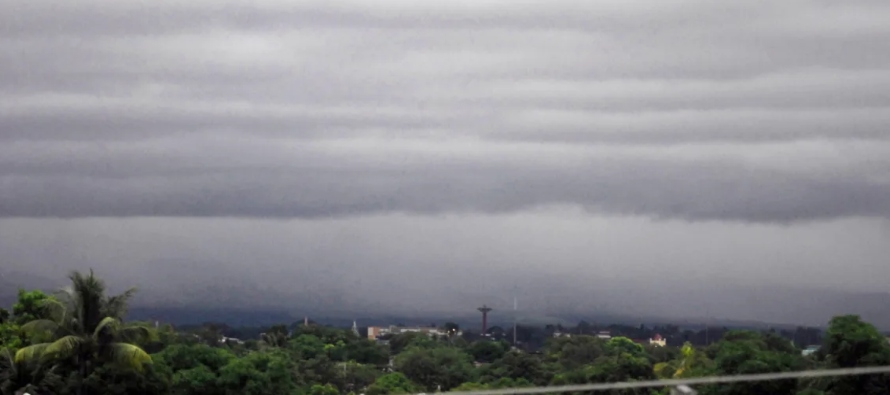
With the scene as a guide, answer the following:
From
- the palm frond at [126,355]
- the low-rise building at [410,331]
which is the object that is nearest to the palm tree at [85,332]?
the palm frond at [126,355]

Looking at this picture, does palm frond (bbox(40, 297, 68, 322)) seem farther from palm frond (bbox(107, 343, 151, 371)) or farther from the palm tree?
palm frond (bbox(107, 343, 151, 371))

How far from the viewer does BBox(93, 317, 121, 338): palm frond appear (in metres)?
30.1

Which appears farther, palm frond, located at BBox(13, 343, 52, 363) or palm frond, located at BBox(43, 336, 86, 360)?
palm frond, located at BBox(13, 343, 52, 363)

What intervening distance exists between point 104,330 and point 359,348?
48.4 meters

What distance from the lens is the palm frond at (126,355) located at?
3012 cm

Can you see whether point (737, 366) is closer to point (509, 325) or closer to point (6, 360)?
point (6, 360)

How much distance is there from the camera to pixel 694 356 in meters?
50.1

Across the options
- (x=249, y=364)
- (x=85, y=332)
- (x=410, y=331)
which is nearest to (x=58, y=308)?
(x=85, y=332)

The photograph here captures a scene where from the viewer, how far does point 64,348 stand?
3005 centimetres

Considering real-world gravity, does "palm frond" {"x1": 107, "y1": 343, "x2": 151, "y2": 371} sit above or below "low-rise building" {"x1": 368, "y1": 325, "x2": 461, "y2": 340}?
below

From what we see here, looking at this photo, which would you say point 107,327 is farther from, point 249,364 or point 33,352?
point 249,364

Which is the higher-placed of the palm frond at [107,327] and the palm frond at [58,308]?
the palm frond at [58,308]

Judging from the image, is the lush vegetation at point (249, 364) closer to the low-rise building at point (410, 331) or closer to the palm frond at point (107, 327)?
the palm frond at point (107, 327)

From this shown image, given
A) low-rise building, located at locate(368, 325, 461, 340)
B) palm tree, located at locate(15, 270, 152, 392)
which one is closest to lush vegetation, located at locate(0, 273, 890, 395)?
palm tree, located at locate(15, 270, 152, 392)
